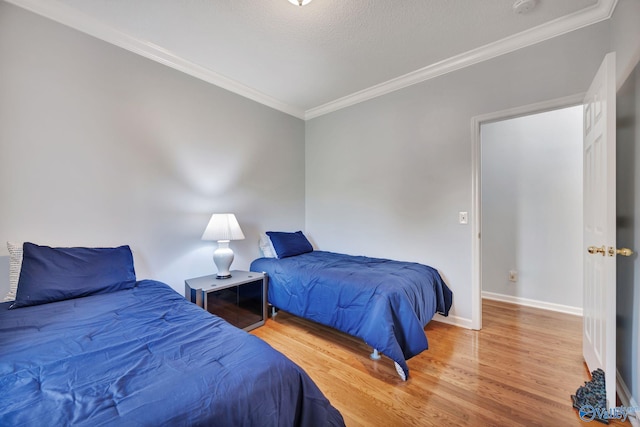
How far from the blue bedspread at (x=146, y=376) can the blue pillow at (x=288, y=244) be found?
172 centimetres

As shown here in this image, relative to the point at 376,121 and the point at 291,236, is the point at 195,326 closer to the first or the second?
the point at 291,236

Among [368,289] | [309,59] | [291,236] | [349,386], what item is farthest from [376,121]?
[349,386]

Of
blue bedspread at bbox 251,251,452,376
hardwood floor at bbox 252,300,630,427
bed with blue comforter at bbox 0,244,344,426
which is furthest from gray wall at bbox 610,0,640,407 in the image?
bed with blue comforter at bbox 0,244,344,426

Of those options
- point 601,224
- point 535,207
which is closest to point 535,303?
point 535,207

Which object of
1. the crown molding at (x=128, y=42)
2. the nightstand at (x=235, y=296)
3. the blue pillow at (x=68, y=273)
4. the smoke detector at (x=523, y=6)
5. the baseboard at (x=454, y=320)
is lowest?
the baseboard at (x=454, y=320)

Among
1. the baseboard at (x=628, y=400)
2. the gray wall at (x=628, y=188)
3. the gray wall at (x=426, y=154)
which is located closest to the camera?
the baseboard at (x=628, y=400)

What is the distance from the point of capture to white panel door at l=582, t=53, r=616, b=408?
4.52 feet

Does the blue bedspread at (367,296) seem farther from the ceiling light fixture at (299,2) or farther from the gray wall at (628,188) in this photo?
the ceiling light fixture at (299,2)

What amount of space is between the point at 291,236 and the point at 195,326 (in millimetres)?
2123

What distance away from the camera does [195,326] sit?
1.27 m

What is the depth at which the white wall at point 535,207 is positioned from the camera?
2908 millimetres

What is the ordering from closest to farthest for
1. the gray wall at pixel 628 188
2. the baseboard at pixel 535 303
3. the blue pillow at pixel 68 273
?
the gray wall at pixel 628 188, the blue pillow at pixel 68 273, the baseboard at pixel 535 303

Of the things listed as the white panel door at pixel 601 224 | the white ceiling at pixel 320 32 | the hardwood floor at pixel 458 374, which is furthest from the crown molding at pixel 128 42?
the white panel door at pixel 601 224

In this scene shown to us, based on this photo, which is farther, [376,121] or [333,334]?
[376,121]
